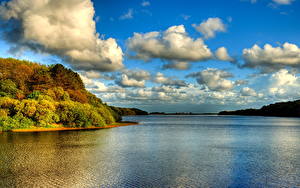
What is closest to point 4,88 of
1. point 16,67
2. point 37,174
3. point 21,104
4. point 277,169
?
point 21,104

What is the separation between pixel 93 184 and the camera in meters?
19.5

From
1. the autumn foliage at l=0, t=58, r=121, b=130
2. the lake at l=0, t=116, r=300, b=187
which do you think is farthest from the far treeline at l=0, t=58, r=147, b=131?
the lake at l=0, t=116, r=300, b=187

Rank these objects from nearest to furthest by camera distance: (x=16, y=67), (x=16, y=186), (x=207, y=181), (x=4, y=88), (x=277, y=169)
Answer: (x=16, y=186) < (x=207, y=181) < (x=277, y=169) < (x=4, y=88) < (x=16, y=67)

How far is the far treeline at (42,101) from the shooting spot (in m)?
70.1

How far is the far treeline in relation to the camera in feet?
230

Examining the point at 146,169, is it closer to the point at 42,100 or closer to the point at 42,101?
the point at 42,101

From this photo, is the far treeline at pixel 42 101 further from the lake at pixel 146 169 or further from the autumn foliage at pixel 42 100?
the lake at pixel 146 169

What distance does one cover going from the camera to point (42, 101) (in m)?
75.4

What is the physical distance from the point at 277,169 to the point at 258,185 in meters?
6.51

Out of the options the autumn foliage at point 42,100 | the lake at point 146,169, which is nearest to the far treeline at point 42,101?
the autumn foliage at point 42,100

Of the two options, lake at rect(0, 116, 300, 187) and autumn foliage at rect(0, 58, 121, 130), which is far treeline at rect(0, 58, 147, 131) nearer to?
autumn foliage at rect(0, 58, 121, 130)

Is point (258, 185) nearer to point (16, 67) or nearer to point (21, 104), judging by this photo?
point (21, 104)

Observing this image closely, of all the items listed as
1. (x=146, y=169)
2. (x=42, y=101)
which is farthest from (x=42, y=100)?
(x=146, y=169)

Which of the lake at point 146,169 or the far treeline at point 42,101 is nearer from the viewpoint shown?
the lake at point 146,169
